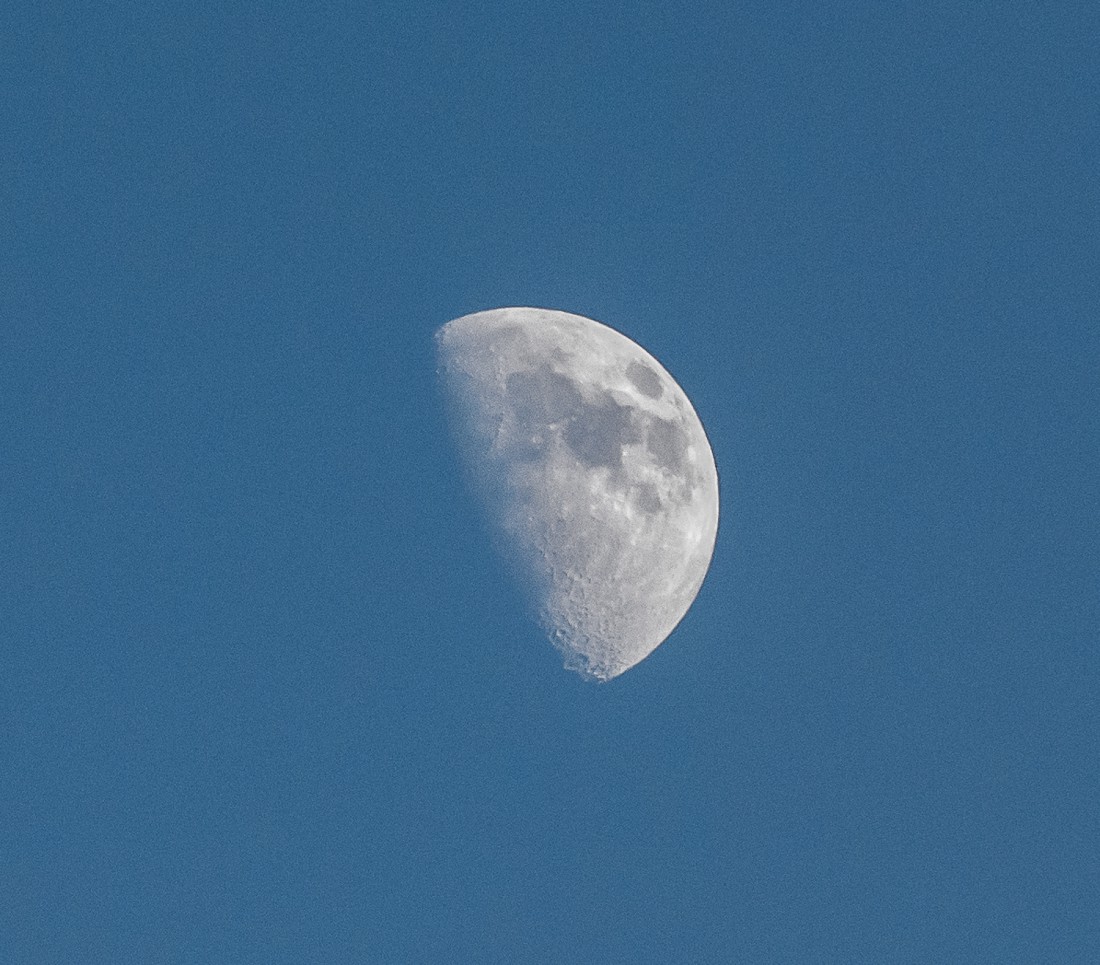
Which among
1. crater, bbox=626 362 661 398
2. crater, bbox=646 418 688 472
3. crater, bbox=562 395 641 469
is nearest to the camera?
crater, bbox=562 395 641 469

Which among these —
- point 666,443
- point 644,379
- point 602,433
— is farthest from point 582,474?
point 644,379

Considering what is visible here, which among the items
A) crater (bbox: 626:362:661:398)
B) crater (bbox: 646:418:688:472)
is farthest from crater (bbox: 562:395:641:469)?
crater (bbox: 626:362:661:398)

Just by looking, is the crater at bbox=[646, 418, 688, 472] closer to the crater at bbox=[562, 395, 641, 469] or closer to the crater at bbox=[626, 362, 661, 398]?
the crater at bbox=[562, 395, 641, 469]

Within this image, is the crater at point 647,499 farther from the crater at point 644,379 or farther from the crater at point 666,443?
the crater at point 644,379

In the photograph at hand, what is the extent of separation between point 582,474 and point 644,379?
327 cm

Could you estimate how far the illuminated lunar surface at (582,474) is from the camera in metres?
30.4

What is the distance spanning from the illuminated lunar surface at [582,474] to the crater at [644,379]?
39mm

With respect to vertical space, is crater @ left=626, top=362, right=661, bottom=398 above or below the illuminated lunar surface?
above

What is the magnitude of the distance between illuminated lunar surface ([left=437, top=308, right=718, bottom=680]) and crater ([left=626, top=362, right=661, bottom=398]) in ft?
0.13

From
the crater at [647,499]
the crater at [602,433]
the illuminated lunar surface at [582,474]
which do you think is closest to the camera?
the illuminated lunar surface at [582,474]

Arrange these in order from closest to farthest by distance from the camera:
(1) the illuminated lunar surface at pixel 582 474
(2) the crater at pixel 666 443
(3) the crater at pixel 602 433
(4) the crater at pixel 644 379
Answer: (1) the illuminated lunar surface at pixel 582 474, (3) the crater at pixel 602 433, (2) the crater at pixel 666 443, (4) the crater at pixel 644 379

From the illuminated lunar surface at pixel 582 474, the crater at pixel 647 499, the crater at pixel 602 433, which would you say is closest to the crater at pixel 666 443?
the illuminated lunar surface at pixel 582 474

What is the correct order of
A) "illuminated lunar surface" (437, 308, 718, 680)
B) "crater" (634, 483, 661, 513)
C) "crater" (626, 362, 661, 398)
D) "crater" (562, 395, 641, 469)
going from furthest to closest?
"crater" (626, 362, 661, 398) → "crater" (634, 483, 661, 513) → "crater" (562, 395, 641, 469) → "illuminated lunar surface" (437, 308, 718, 680)

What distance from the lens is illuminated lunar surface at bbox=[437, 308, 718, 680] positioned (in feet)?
99.7
